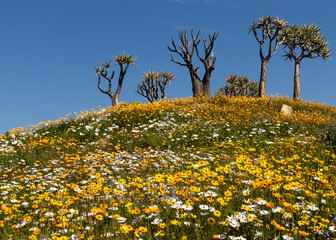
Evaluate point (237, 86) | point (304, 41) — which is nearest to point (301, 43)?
point (304, 41)

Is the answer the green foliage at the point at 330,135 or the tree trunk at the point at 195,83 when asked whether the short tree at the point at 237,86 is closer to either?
the tree trunk at the point at 195,83

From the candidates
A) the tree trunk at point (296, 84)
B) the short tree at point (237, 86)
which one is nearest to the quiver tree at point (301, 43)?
the tree trunk at point (296, 84)

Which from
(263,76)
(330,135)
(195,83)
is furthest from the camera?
(263,76)

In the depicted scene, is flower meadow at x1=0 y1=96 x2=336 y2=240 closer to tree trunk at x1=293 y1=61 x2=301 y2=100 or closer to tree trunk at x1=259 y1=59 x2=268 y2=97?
tree trunk at x1=259 y1=59 x2=268 y2=97

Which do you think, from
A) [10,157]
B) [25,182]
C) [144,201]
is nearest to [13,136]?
[10,157]

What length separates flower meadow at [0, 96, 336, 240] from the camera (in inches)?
173

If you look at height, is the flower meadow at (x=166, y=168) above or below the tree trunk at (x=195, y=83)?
below

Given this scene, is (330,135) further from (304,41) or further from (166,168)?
(304,41)

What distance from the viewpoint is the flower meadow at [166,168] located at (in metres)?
4.40

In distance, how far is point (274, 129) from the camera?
13938mm

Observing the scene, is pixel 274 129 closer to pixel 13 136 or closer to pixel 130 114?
pixel 130 114

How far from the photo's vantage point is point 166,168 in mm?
8273

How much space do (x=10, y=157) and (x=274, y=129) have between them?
11.5m

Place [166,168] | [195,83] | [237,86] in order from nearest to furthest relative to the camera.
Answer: [166,168], [195,83], [237,86]
